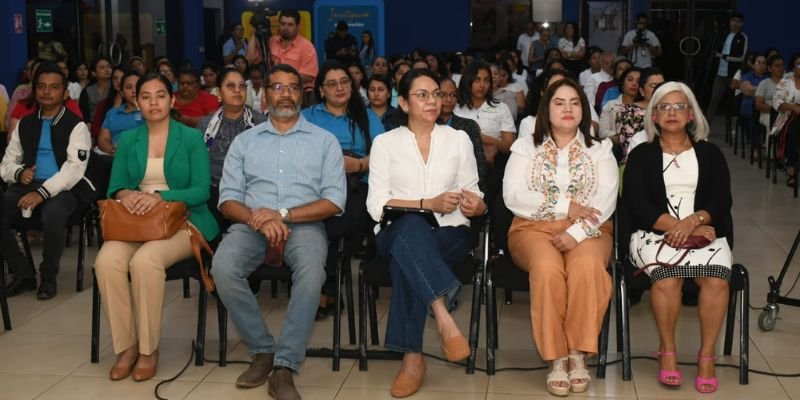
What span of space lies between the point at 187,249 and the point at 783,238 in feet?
14.7

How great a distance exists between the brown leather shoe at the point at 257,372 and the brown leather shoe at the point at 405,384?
553 millimetres

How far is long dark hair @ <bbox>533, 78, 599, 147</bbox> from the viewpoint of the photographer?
4.49 meters

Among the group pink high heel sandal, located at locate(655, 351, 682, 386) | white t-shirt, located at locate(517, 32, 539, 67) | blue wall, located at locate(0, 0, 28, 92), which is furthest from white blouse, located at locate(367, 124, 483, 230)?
white t-shirt, located at locate(517, 32, 539, 67)

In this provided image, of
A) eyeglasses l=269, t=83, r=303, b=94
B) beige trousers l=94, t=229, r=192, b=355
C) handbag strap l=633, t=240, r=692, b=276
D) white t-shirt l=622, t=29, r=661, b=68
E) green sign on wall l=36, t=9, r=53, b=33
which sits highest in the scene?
green sign on wall l=36, t=9, r=53, b=33

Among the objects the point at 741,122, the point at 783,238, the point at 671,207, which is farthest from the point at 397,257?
the point at 741,122

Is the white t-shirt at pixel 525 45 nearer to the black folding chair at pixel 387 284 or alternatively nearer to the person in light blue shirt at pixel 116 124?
the person in light blue shirt at pixel 116 124

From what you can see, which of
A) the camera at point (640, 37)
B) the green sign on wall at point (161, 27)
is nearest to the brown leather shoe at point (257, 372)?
the camera at point (640, 37)

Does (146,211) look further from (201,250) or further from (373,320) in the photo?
(373,320)

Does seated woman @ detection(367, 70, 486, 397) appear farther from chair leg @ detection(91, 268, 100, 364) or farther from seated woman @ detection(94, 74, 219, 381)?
chair leg @ detection(91, 268, 100, 364)

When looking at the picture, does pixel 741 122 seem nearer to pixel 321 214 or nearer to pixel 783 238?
pixel 783 238

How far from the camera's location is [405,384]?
4.16 meters

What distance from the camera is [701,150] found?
174 inches

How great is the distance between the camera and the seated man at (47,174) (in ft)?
18.8

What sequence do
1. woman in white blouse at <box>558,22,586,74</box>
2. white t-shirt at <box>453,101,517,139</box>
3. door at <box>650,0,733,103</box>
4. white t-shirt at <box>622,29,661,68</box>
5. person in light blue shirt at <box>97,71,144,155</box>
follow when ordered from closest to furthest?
white t-shirt at <box>453,101,517,139</box> → person in light blue shirt at <box>97,71,144,155</box> → woman in white blouse at <box>558,22,586,74</box> → white t-shirt at <box>622,29,661,68</box> → door at <box>650,0,733,103</box>
